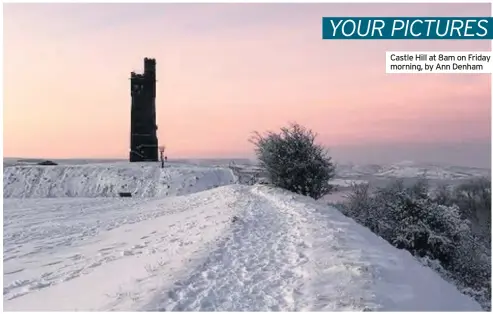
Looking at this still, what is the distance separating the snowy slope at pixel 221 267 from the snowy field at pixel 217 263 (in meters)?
0.02

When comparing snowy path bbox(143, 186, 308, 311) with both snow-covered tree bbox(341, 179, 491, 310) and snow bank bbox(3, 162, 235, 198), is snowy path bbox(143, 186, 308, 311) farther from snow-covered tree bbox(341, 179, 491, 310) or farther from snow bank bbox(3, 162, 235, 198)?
snow bank bbox(3, 162, 235, 198)

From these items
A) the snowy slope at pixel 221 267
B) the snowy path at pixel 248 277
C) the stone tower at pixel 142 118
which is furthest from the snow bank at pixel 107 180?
the snowy path at pixel 248 277

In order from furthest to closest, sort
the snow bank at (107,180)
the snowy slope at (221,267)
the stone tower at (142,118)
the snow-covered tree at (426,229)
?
the stone tower at (142,118) < the snow bank at (107,180) < the snow-covered tree at (426,229) < the snowy slope at (221,267)

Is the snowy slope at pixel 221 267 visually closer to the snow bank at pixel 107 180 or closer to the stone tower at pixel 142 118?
the snow bank at pixel 107 180

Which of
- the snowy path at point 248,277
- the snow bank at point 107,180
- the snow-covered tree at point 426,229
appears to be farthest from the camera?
the snow bank at point 107,180

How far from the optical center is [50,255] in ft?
36.0

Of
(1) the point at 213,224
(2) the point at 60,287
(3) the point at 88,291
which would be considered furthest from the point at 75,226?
(3) the point at 88,291

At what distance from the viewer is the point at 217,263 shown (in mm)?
7766

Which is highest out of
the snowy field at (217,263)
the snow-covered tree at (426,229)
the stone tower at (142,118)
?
the stone tower at (142,118)

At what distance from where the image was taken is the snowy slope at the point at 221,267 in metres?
6.12

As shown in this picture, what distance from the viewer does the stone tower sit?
4100 centimetres

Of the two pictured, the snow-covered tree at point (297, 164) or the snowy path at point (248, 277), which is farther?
the snow-covered tree at point (297, 164)

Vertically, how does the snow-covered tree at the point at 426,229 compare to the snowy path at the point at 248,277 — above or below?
below

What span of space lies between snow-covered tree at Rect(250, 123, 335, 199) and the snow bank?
1222cm
